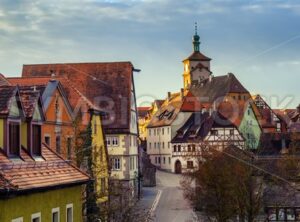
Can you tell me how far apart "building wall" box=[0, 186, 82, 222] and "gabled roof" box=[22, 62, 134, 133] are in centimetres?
2875

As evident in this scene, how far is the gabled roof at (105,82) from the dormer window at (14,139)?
31040 mm

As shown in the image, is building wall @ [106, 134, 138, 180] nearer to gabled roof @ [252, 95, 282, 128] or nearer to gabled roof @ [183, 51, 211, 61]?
gabled roof @ [252, 95, 282, 128]

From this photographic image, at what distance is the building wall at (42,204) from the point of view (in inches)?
562

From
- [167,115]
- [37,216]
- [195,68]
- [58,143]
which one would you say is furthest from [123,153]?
[195,68]

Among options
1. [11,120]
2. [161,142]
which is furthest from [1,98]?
[161,142]

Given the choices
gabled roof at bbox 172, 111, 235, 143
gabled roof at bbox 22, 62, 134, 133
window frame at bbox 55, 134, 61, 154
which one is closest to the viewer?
window frame at bbox 55, 134, 61, 154

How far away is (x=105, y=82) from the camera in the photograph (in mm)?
49406

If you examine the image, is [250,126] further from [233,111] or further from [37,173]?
[37,173]

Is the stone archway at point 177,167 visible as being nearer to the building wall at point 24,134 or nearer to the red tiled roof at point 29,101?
the red tiled roof at point 29,101

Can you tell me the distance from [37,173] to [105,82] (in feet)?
108

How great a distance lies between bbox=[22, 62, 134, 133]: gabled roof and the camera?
48.7m

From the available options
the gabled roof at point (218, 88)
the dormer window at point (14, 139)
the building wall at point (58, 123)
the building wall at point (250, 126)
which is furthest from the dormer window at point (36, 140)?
the gabled roof at point (218, 88)

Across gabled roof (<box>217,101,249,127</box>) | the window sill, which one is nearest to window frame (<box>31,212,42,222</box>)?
the window sill

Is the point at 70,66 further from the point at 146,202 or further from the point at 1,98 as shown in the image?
the point at 1,98
